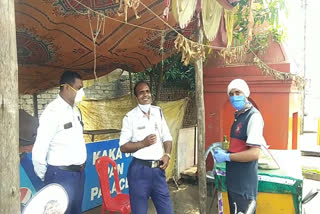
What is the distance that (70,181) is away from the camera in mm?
2650

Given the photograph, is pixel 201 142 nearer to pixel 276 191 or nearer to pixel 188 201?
pixel 276 191

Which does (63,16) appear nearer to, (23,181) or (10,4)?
(10,4)

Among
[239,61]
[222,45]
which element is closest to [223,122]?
[239,61]

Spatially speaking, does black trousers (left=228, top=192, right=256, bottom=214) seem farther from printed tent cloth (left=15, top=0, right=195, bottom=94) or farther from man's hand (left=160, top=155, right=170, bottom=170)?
printed tent cloth (left=15, top=0, right=195, bottom=94)

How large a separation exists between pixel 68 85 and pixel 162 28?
54.2 inches

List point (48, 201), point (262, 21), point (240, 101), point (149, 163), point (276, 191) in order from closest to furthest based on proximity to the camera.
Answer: point (48, 201) < point (149, 163) < point (240, 101) < point (276, 191) < point (262, 21)

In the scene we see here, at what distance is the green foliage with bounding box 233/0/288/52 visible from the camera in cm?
448

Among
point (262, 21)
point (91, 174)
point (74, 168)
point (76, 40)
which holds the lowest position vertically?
point (91, 174)

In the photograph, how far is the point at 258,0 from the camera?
479 centimetres

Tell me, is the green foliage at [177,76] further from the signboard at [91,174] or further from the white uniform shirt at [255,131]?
the white uniform shirt at [255,131]

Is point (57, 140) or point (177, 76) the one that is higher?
point (177, 76)

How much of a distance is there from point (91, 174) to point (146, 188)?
5.61ft

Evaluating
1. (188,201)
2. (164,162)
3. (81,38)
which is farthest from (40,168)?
(188,201)

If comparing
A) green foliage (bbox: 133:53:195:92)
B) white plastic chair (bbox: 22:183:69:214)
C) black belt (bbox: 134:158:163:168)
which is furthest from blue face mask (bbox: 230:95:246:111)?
green foliage (bbox: 133:53:195:92)
